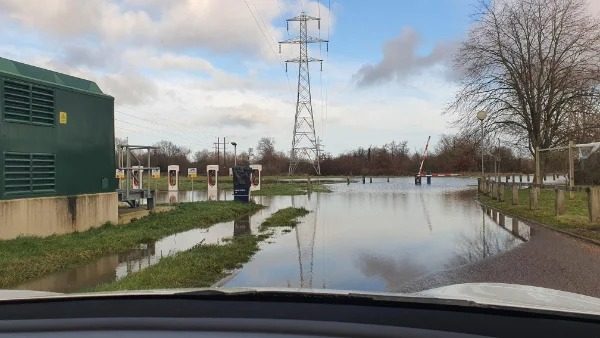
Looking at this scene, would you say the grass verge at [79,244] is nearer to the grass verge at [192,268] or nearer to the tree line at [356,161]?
the grass verge at [192,268]

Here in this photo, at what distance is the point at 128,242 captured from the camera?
11.0 m

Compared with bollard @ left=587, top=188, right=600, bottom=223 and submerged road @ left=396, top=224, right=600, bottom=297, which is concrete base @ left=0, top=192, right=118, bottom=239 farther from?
bollard @ left=587, top=188, right=600, bottom=223

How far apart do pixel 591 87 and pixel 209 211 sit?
21624 mm

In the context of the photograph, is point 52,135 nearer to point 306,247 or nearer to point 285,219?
point 306,247

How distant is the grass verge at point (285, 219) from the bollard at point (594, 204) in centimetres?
760

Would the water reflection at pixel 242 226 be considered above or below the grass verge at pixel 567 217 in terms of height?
below

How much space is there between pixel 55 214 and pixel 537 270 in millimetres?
9741

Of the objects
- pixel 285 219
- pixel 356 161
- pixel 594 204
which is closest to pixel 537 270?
pixel 594 204

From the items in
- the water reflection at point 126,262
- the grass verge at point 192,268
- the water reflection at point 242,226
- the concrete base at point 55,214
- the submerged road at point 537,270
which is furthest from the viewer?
the water reflection at point 242,226

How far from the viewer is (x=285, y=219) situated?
15945 millimetres

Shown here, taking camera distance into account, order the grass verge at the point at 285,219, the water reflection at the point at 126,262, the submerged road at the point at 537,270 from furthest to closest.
Answer: the grass verge at the point at 285,219 → the water reflection at the point at 126,262 → the submerged road at the point at 537,270

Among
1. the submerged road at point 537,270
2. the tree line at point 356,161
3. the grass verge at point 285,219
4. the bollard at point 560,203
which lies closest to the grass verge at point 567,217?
the bollard at point 560,203

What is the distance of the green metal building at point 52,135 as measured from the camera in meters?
10.4

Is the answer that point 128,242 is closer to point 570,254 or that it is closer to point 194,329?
point 570,254
